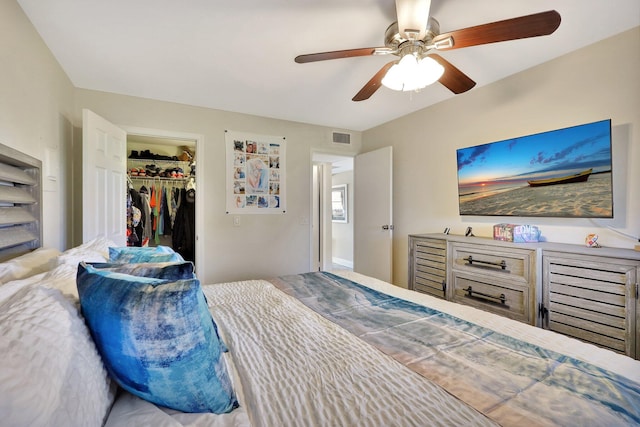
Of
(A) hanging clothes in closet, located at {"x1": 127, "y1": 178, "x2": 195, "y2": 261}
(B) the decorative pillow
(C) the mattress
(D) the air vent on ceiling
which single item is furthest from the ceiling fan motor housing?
(A) hanging clothes in closet, located at {"x1": 127, "y1": 178, "x2": 195, "y2": 261}

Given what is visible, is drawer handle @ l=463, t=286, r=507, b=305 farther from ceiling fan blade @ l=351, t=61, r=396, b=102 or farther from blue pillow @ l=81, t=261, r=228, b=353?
blue pillow @ l=81, t=261, r=228, b=353

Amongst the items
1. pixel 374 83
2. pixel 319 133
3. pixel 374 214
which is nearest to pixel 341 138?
pixel 319 133

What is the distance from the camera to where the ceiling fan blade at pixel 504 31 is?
1188 mm

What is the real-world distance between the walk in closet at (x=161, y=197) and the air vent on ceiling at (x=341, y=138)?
205 cm

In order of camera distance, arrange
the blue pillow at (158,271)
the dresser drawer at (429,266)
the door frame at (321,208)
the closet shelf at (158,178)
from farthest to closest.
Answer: the door frame at (321,208)
the closet shelf at (158,178)
the dresser drawer at (429,266)
the blue pillow at (158,271)

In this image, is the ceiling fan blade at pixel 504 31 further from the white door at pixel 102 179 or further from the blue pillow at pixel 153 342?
the white door at pixel 102 179

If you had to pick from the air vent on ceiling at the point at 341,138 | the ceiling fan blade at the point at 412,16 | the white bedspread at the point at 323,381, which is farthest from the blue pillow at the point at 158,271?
the air vent on ceiling at the point at 341,138

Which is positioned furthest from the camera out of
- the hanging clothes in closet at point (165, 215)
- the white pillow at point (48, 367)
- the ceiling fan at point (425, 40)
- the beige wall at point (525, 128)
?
the hanging clothes in closet at point (165, 215)

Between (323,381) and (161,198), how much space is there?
3.80 metres

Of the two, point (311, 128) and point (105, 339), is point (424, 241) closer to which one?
point (311, 128)

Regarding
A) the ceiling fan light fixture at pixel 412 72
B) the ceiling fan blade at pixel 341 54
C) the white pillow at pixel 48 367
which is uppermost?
the ceiling fan blade at pixel 341 54

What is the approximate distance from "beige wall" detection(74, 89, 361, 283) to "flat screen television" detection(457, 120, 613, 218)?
1827 mm

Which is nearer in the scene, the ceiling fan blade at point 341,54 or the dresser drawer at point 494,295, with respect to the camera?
the ceiling fan blade at point 341,54

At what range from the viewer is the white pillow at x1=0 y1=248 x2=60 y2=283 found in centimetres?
100
